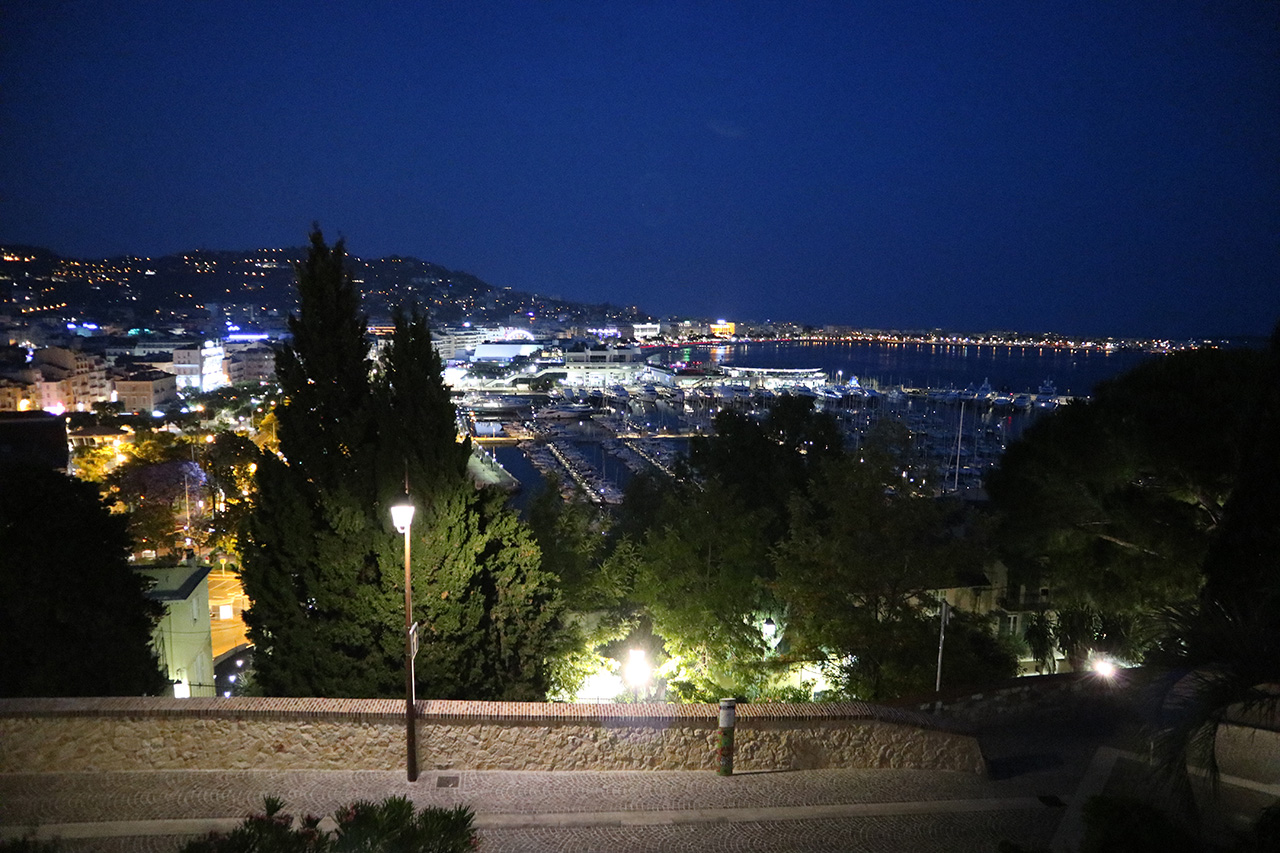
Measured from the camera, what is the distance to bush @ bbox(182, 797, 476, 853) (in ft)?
10.7

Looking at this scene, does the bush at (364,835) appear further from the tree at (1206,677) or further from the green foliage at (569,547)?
the green foliage at (569,547)

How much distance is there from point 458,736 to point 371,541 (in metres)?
2.44

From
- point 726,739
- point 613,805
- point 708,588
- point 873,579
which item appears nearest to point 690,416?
point 708,588

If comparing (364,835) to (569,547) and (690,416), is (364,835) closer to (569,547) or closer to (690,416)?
(569,547)

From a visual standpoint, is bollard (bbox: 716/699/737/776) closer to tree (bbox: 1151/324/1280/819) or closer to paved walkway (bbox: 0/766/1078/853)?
paved walkway (bbox: 0/766/1078/853)

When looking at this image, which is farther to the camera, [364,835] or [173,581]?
[173,581]

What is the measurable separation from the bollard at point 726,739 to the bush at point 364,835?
3326mm

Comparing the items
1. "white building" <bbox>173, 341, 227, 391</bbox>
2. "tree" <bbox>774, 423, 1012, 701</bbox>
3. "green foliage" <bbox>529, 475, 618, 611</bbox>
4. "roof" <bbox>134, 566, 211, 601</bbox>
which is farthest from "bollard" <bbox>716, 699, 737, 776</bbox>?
"white building" <bbox>173, 341, 227, 391</bbox>

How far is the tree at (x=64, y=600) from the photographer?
9.05m

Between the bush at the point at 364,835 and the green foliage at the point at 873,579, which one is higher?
the bush at the point at 364,835

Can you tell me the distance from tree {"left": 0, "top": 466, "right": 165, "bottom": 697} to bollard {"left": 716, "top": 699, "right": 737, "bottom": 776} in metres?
7.33

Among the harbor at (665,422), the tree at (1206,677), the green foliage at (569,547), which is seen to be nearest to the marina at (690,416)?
the harbor at (665,422)

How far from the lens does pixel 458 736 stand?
21.7 ft

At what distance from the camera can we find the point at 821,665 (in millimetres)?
9414
